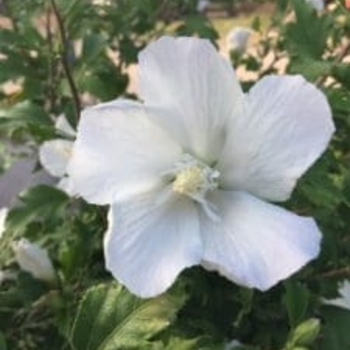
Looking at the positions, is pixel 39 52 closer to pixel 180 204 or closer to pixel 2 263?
pixel 2 263

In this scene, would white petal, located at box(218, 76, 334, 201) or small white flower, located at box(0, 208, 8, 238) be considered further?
small white flower, located at box(0, 208, 8, 238)

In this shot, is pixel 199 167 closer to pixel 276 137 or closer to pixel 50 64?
pixel 276 137

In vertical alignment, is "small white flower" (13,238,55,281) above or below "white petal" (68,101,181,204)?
below

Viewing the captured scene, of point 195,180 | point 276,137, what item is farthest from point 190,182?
point 276,137

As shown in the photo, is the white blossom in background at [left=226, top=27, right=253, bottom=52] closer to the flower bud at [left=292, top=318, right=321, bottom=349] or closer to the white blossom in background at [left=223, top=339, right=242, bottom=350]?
the white blossom in background at [left=223, top=339, right=242, bottom=350]

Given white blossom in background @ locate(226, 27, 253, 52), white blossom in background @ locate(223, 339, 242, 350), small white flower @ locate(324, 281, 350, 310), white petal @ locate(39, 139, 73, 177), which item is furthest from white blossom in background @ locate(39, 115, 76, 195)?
white blossom in background @ locate(226, 27, 253, 52)

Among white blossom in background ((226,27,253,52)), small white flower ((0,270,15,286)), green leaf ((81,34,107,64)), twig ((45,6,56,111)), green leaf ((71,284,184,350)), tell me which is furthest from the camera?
white blossom in background ((226,27,253,52))

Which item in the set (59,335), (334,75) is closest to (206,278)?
(59,335)

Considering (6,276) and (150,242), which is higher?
(150,242)
